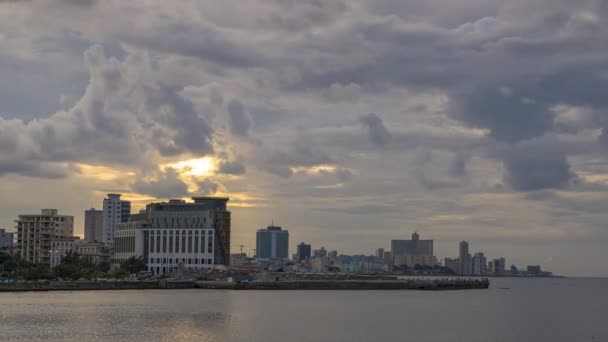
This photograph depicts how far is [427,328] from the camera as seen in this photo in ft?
405

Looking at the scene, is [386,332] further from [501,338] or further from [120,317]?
[120,317]

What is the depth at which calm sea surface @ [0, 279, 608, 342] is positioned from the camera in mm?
109531

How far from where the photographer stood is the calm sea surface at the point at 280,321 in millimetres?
109531

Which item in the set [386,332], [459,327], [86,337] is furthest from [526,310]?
[86,337]

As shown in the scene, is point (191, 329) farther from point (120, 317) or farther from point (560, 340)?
point (560, 340)

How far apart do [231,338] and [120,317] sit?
30.0m

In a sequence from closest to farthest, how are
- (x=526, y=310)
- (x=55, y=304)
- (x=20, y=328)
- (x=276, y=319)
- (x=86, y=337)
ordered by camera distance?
(x=86, y=337) → (x=20, y=328) → (x=276, y=319) → (x=55, y=304) → (x=526, y=310)

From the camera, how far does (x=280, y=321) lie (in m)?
130

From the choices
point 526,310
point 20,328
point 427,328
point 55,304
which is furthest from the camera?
point 526,310

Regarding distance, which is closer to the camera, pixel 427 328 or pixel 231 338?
pixel 231 338

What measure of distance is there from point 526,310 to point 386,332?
6914 cm

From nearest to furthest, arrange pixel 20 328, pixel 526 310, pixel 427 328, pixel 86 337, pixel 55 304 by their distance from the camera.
→ pixel 86 337 → pixel 20 328 → pixel 427 328 → pixel 55 304 → pixel 526 310

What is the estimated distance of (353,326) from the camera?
409 ft

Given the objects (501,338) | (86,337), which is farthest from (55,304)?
(501,338)
